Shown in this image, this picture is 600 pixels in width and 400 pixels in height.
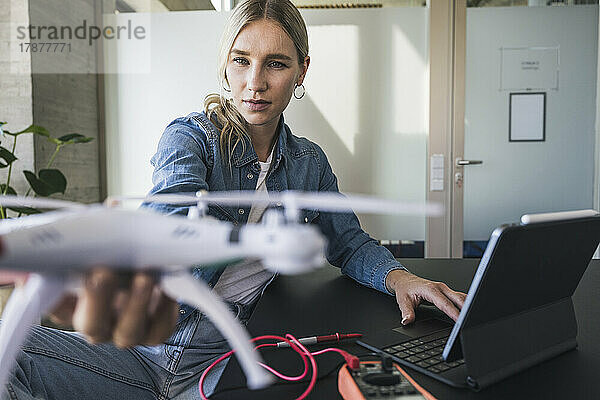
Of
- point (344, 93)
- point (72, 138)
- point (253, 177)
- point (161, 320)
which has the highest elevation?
point (344, 93)

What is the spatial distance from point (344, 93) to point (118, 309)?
7.96 feet

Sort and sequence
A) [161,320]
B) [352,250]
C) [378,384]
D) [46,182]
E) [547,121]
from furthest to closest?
[547,121], [46,182], [352,250], [378,384], [161,320]

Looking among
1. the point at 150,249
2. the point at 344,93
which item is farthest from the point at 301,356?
the point at 344,93

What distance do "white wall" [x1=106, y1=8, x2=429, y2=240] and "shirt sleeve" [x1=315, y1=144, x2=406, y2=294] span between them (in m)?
1.37

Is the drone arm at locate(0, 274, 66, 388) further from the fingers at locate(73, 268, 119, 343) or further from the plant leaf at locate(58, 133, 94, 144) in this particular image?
the plant leaf at locate(58, 133, 94, 144)

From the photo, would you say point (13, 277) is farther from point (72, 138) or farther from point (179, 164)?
point (72, 138)

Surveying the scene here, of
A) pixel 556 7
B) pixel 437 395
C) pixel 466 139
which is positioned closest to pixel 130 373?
pixel 437 395

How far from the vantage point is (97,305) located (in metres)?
0.35

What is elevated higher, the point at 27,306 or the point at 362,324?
the point at 27,306

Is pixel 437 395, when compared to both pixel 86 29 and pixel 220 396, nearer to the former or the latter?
pixel 220 396

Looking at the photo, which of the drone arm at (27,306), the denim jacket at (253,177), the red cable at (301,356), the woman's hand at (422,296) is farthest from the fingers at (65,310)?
the woman's hand at (422,296)

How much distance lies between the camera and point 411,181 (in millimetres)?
2693

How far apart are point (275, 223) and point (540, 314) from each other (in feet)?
1.68

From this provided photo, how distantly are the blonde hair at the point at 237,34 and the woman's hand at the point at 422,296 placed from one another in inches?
17.0
